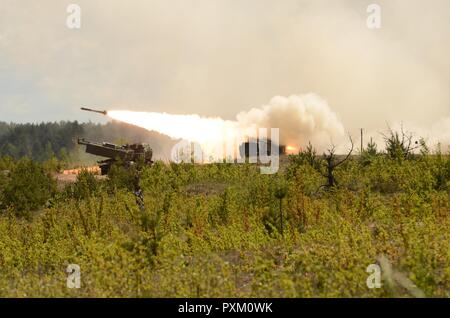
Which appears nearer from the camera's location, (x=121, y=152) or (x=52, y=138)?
(x=121, y=152)

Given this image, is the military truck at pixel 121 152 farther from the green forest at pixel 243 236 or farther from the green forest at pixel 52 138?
the green forest at pixel 52 138

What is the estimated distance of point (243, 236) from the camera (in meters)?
10.3

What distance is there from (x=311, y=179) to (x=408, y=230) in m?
10.2

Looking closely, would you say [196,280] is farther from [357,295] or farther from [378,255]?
[378,255]

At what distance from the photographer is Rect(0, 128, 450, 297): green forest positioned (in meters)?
6.84

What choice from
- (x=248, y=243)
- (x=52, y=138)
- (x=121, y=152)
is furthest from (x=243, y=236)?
(x=52, y=138)

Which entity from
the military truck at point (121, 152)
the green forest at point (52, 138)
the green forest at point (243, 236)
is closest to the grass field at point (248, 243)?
the green forest at point (243, 236)

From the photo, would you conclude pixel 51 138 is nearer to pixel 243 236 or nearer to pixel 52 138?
pixel 52 138

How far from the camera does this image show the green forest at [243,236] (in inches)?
269

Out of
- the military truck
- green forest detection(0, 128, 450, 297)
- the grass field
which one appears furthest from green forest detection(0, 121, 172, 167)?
the grass field

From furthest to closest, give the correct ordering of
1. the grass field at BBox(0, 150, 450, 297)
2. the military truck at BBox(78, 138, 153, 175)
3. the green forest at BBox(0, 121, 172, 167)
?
the green forest at BBox(0, 121, 172, 167)
the military truck at BBox(78, 138, 153, 175)
the grass field at BBox(0, 150, 450, 297)

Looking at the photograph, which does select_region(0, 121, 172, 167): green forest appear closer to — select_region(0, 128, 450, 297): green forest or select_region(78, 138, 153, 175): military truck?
select_region(78, 138, 153, 175): military truck
